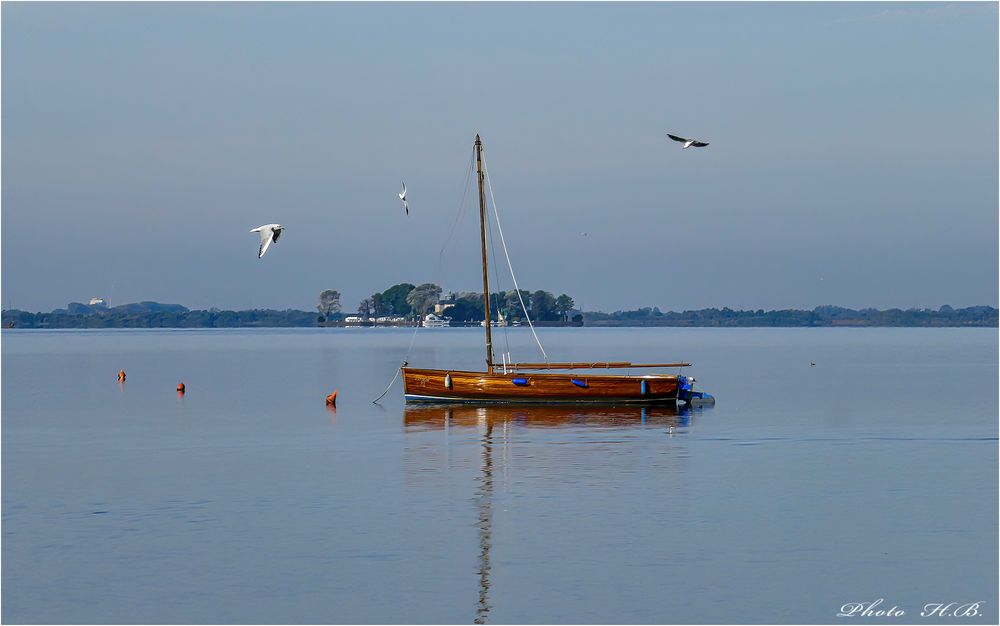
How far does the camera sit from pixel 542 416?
6869 cm

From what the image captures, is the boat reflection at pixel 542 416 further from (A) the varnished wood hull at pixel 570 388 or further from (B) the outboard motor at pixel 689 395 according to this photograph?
(B) the outboard motor at pixel 689 395

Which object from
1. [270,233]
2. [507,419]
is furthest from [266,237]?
[507,419]

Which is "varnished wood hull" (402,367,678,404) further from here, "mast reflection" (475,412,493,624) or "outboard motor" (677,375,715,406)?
"mast reflection" (475,412,493,624)

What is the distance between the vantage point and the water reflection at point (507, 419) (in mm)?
51863

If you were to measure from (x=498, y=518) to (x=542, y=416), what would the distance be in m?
34.7

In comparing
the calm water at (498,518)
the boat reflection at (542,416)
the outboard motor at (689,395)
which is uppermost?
the outboard motor at (689,395)

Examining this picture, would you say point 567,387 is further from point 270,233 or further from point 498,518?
point 498,518

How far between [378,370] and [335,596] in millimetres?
114614

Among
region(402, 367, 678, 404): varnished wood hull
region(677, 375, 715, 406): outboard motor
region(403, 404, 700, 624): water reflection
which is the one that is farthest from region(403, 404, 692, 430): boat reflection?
region(677, 375, 715, 406): outboard motor

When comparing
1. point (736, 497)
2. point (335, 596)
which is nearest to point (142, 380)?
point (736, 497)

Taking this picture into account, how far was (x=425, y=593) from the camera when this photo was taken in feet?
84.7

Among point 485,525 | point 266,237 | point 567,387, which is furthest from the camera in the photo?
point 567,387

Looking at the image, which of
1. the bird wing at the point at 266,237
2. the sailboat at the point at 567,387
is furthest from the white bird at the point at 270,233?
the sailboat at the point at 567,387

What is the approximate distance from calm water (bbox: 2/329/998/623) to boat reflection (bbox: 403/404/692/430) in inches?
17.1
